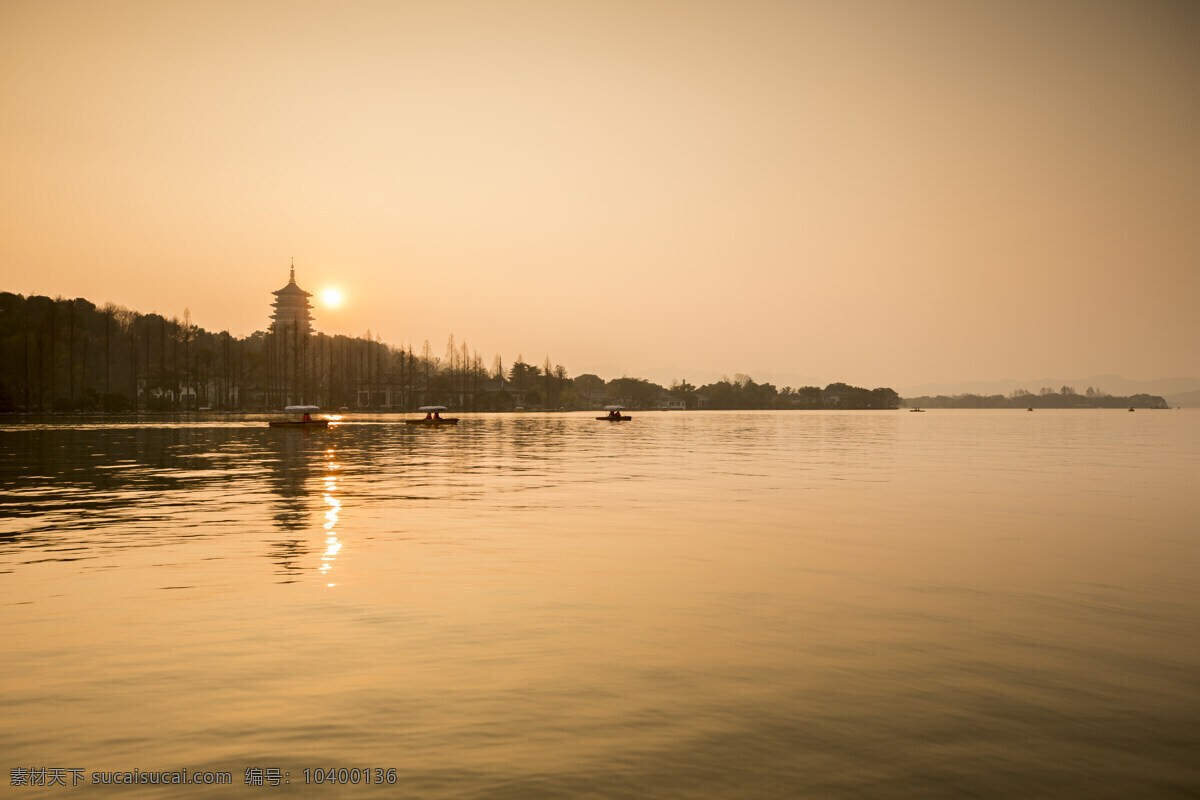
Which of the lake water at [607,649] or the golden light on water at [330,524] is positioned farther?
the golden light on water at [330,524]

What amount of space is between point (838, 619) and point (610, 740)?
7.06 m

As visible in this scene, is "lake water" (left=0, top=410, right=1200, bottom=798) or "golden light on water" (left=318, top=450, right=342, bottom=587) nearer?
"lake water" (left=0, top=410, right=1200, bottom=798)

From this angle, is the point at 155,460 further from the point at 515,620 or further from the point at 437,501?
the point at 515,620

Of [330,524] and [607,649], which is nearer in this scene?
[607,649]

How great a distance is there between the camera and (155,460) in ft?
182

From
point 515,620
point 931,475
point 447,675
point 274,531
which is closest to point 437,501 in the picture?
point 274,531

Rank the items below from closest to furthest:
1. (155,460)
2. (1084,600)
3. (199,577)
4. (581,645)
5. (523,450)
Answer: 1. (581,645)
2. (1084,600)
3. (199,577)
4. (155,460)
5. (523,450)

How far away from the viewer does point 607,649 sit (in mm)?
12984

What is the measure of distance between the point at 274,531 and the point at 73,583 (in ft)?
25.4

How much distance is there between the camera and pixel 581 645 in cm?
1319

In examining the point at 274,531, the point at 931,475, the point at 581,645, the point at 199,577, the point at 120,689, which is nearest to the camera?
the point at 120,689

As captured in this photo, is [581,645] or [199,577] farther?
[199,577]

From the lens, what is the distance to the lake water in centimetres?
870

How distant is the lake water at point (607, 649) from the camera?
8.70 metres
